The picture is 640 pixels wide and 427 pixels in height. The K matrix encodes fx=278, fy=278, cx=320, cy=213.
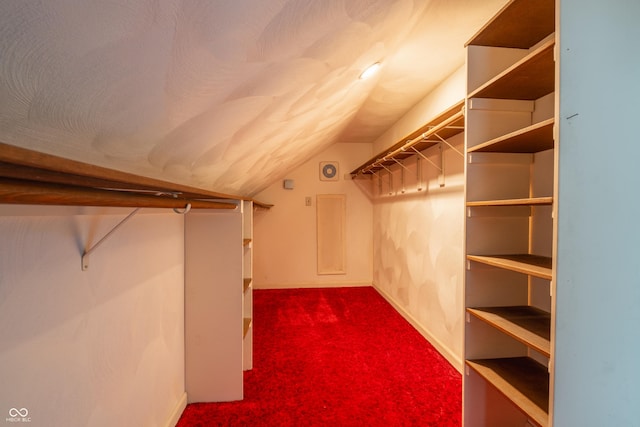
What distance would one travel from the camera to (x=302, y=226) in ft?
14.9

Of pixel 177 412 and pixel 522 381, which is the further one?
pixel 177 412

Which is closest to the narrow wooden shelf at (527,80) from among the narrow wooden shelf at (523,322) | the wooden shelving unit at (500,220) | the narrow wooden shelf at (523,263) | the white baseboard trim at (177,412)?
the wooden shelving unit at (500,220)

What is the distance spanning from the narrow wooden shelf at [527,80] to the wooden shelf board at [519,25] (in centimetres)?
23

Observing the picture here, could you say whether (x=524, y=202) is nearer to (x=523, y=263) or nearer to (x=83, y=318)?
(x=523, y=263)

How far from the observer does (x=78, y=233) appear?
936mm

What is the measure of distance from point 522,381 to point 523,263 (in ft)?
1.79

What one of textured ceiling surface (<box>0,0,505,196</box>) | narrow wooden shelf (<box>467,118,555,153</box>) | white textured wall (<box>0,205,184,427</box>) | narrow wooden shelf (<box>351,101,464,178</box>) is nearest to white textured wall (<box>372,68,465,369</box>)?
narrow wooden shelf (<box>351,101,464,178</box>)

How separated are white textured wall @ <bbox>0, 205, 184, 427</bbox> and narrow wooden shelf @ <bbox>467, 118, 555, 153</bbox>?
1.62 meters

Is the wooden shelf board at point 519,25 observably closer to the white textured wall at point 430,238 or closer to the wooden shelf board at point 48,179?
the white textured wall at point 430,238

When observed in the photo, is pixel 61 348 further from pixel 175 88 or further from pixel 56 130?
pixel 175 88

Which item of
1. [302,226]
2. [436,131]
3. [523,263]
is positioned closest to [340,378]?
[523,263]

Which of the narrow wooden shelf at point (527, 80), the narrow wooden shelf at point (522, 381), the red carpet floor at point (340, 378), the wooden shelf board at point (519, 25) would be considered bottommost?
the red carpet floor at point (340, 378)

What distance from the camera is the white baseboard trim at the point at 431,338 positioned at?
224 cm

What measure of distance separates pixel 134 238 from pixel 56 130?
33.6 inches
